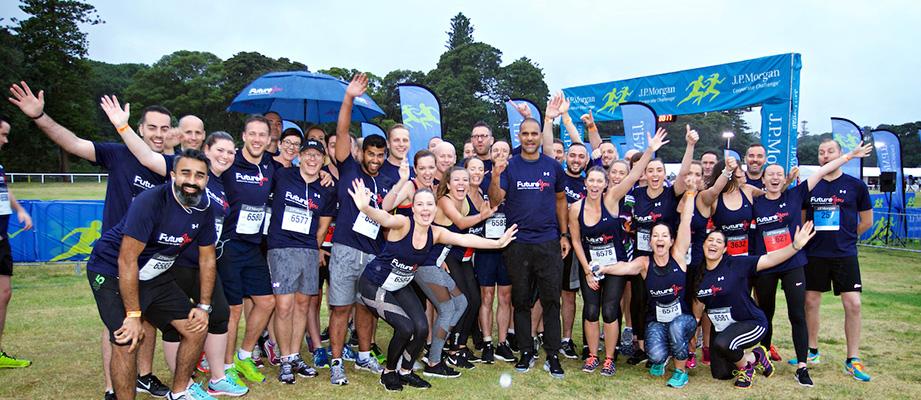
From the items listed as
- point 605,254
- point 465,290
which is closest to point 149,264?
point 465,290

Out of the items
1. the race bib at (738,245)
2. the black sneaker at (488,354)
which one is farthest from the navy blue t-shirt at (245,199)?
the race bib at (738,245)

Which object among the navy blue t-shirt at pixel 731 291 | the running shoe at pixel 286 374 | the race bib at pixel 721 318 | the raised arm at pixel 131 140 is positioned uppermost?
the raised arm at pixel 131 140

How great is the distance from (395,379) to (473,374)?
2.55 ft

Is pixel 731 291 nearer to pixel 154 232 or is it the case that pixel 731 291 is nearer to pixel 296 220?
pixel 296 220

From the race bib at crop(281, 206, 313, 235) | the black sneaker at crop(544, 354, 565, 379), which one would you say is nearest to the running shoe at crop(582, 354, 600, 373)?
the black sneaker at crop(544, 354, 565, 379)

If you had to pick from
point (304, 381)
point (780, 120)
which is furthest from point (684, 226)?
point (780, 120)

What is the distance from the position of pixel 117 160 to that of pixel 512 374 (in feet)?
11.7

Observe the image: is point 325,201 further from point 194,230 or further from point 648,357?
point 648,357

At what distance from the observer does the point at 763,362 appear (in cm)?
490

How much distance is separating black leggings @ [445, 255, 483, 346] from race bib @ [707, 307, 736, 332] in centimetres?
211

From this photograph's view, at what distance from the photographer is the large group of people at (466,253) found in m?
→ 4.20

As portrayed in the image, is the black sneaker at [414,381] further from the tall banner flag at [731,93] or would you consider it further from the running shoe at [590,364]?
the tall banner flag at [731,93]

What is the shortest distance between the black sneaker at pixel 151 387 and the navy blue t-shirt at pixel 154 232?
1272mm

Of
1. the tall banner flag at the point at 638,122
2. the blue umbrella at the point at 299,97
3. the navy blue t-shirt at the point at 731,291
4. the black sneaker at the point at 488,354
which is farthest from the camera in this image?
the tall banner flag at the point at 638,122
